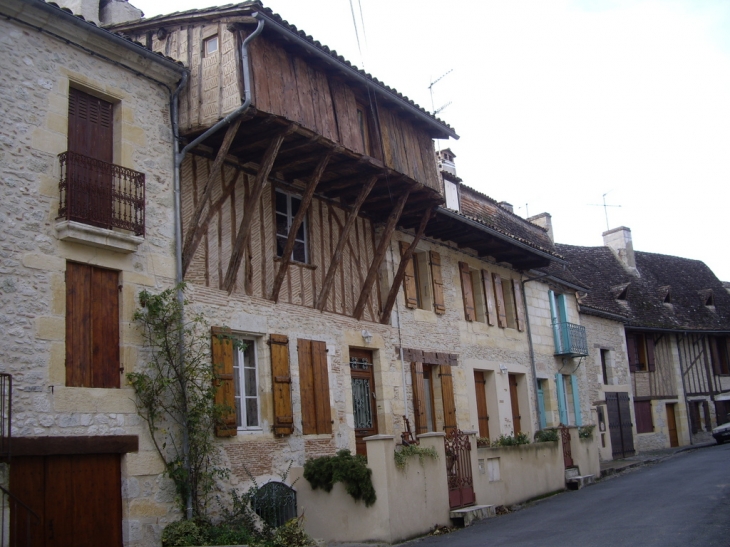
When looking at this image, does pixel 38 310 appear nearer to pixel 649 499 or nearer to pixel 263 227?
pixel 263 227

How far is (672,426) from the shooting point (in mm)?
27875

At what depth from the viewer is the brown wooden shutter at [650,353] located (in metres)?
27.6

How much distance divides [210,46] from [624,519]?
8634 millimetres

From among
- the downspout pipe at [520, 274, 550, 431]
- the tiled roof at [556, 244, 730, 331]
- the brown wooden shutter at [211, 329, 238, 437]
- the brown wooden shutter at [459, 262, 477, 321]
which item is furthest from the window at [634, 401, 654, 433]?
the brown wooden shutter at [211, 329, 238, 437]

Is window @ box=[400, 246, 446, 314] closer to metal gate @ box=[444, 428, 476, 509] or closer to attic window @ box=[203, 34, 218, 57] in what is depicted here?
metal gate @ box=[444, 428, 476, 509]

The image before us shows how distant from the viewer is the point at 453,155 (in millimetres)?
21906

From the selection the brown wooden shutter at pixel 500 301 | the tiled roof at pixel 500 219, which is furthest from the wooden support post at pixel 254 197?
the brown wooden shutter at pixel 500 301

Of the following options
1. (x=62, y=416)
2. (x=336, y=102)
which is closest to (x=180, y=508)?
(x=62, y=416)

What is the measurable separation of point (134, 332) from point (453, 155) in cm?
1394

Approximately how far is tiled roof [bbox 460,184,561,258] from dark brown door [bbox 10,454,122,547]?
1084cm

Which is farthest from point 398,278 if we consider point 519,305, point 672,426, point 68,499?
point 672,426

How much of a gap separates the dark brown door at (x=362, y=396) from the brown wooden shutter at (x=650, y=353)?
54.7 feet

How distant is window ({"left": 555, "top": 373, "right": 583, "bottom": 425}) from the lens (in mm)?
20562

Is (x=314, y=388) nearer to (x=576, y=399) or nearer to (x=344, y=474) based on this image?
(x=344, y=474)
